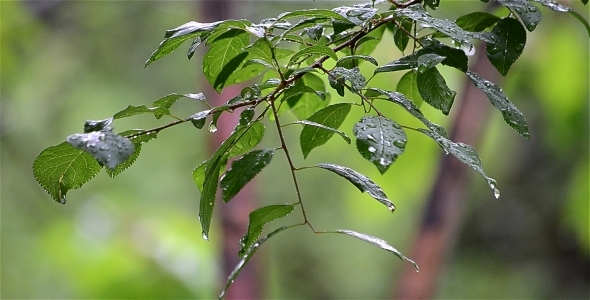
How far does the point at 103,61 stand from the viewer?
109 inches

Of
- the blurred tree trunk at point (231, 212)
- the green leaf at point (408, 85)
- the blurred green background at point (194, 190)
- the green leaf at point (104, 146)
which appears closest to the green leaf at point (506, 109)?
the green leaf at point (408, 85)

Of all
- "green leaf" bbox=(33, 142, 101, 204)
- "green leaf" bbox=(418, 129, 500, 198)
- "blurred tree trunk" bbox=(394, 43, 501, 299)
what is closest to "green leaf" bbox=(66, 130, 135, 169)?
"green leaf" bbox=(33, 142, 101, 204)

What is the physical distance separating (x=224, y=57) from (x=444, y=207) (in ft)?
3.12

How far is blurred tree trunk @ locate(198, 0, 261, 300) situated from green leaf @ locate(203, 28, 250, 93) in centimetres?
74

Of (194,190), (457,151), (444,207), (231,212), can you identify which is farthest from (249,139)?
(194,190)

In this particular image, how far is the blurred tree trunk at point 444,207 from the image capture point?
135 cm

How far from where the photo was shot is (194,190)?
10.3 ft

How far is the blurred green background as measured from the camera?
5.75 ft

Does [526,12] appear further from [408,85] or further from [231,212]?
[231,212]

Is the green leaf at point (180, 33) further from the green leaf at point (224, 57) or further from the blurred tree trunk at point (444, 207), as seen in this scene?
the blurred tree trunk at point (444, 207)

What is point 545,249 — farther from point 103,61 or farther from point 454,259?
point 103,61

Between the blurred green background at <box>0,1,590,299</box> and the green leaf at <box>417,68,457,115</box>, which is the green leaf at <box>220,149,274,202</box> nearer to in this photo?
the green leaf at <box>417,68,457,115</box>

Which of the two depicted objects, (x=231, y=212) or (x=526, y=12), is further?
(x=231, y=212)

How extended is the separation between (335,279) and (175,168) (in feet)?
3.47
